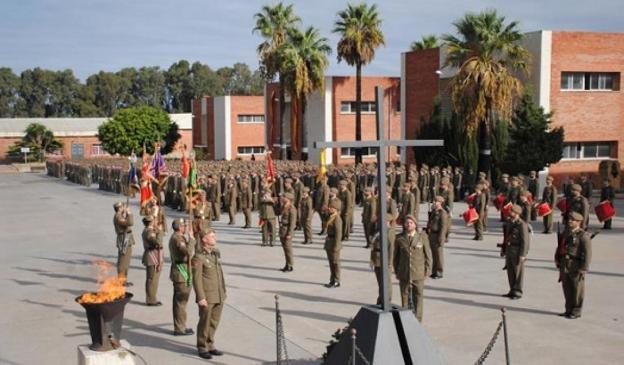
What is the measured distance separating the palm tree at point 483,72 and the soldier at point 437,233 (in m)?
13.4

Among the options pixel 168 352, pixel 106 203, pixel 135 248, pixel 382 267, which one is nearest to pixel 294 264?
pixel 135 248

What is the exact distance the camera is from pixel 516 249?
12.0 m

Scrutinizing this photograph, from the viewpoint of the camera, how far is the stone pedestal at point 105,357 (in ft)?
23.9

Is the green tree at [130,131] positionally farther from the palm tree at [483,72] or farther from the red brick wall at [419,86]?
the palm tree at [483,72]

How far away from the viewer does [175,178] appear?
93.2 feet

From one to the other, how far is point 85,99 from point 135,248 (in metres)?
101

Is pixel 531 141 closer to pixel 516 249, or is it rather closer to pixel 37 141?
pixel 516 249

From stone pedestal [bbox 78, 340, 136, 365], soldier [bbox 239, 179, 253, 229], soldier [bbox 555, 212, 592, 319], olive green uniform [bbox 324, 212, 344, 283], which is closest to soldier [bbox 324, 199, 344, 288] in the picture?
olive green uniform [bbox 324, 212, 344, 283]

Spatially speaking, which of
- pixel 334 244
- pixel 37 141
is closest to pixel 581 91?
pixel 334 244

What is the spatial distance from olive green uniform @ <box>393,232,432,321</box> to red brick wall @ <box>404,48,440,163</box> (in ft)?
87.1

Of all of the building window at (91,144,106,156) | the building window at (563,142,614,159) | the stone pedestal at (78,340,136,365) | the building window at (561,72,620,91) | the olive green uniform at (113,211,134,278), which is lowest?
the stone pedestal at (78,340,136,365)

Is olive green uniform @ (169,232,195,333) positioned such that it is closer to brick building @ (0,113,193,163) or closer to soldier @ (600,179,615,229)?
soldier @ (600,179,615,229)

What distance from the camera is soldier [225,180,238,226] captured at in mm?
23344

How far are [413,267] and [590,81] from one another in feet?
84.3
